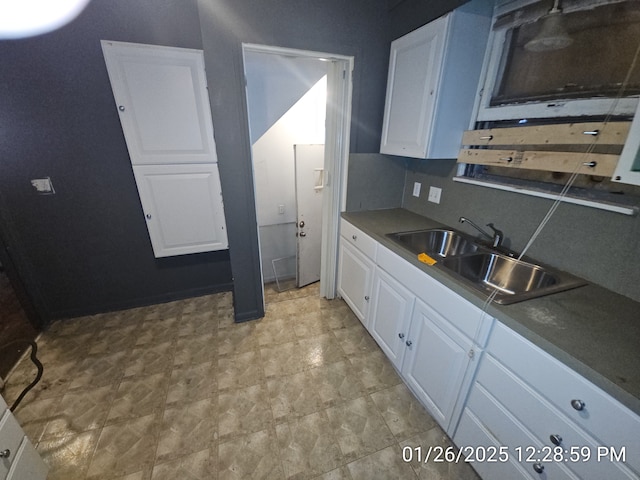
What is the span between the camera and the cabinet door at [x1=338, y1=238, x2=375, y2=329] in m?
1.88

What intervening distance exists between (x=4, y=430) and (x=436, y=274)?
188 cm

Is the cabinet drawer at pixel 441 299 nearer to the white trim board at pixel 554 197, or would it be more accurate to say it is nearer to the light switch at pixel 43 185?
the white trim board at pixel 554 197

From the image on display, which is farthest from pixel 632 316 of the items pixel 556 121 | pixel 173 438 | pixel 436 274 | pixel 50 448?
pixel 50 448

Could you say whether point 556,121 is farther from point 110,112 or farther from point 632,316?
point 110,112

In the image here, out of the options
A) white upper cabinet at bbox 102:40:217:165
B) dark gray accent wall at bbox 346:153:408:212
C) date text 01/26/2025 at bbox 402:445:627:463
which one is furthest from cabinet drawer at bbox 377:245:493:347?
white upper cabinet at bbox 102:40:217:165

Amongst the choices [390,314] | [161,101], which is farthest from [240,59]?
[390,314]

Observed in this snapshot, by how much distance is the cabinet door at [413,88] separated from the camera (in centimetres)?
145

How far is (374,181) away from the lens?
213 cm

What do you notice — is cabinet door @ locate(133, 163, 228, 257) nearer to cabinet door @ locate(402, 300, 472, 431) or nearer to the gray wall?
the gray wall

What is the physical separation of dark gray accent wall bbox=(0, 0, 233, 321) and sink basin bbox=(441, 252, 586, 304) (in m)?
2.35

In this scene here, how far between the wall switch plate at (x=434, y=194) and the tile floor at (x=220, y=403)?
119 centimetres

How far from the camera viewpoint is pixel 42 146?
1763mm

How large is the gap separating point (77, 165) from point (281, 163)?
160 centimetres

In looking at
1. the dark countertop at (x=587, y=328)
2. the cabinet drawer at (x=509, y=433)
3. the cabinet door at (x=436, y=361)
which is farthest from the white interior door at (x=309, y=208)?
the cabinet drawer at (x=509, y=433)
